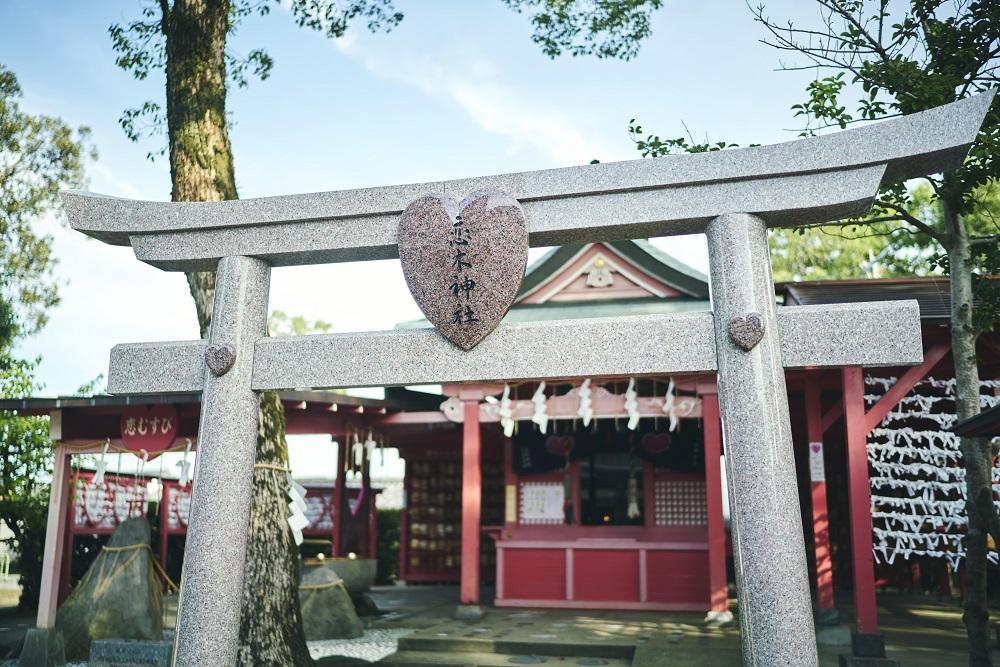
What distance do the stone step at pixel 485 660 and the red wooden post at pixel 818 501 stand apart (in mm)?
2431

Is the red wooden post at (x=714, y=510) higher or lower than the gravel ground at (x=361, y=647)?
higher

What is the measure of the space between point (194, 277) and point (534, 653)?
209 inches

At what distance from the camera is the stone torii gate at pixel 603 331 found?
4160mm

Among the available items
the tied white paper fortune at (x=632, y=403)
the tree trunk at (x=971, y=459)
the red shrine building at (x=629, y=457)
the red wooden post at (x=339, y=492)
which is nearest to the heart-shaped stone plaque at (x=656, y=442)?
the red shrine building at (x=629, y=457)

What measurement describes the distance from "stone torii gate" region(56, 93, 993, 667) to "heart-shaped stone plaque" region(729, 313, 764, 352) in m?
0.01

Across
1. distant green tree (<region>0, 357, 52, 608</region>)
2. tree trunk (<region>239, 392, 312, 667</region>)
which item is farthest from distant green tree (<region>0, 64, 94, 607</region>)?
tree trunk (<region>239, 392, 312, 667</region>)

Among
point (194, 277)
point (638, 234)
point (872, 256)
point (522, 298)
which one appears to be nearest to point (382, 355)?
point (638, 234)

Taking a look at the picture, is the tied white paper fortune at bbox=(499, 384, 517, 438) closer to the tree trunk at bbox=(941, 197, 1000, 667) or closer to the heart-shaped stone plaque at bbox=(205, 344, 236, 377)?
the tree trunk at bbox=(941, 197, 1000, 667)

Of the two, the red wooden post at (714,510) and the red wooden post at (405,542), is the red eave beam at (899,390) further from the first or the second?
the red wooden post at (405,542)

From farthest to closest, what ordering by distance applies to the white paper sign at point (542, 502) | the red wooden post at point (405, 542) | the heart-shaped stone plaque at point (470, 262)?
the red wooden post at point (405, 542), the white paper sign at point (542, 502), the heart-shaped stone plaque at point (470, 262)

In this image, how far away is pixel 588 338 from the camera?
457 centimetres

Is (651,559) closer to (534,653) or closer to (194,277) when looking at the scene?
(534,653)

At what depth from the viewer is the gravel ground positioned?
349 inches

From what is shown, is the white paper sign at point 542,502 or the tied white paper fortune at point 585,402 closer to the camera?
the tied white paper fortune at point 585,402
